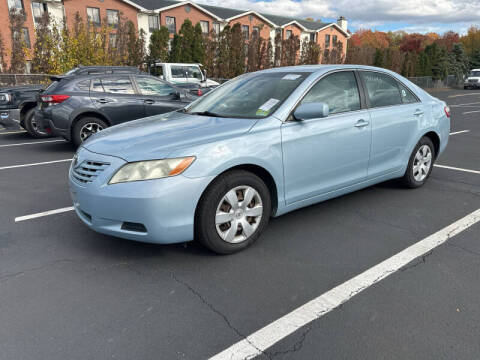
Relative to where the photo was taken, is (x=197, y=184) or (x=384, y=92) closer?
(x=197, y=184)

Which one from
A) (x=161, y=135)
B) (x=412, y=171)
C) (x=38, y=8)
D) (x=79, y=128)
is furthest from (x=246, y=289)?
(x=38, y=8)

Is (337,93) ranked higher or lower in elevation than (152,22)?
lower

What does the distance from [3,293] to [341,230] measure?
292 centimetres

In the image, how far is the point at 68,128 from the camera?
25.6ft

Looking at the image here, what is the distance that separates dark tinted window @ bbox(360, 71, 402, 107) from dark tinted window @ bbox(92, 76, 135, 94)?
5574 millimetres

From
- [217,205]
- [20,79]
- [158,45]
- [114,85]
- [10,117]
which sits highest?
[158,45]

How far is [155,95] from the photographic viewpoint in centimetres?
867

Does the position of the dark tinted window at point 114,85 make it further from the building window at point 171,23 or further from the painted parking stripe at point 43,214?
the building window at point 171,23

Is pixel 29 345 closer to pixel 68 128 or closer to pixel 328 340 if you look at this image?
pixel 328 340

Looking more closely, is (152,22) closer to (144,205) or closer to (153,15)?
(153,15)

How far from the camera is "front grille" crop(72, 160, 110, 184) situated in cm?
311

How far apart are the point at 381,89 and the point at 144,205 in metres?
3.10

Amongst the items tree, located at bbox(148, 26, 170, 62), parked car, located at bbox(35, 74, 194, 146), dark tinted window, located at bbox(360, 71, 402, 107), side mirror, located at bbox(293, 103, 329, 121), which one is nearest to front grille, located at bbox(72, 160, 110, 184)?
side mirror, located at bbox(293, 103, 329, 121)

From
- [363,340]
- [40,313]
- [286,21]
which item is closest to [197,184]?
[40,313]
